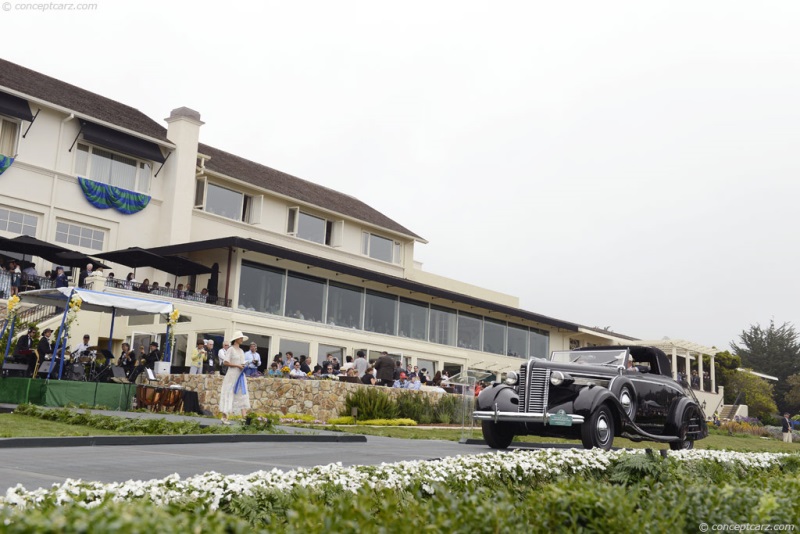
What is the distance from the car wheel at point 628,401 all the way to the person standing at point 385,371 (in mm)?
12591

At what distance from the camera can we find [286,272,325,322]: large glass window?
33156mm

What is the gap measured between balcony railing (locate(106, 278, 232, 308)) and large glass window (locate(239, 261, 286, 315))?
1008 millimetres

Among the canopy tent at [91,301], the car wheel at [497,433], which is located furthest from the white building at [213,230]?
the car wheel at [497,433]

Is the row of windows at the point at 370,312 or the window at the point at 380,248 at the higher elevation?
the window at the point at 380,248

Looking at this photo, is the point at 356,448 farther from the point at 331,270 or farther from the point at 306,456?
the point at 331,270

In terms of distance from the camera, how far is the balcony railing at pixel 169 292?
28.8 meters

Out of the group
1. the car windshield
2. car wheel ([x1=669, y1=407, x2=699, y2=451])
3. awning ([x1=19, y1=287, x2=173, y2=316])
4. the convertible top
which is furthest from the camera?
awning ([x1=19, y1=287, x2=173, y2=316])

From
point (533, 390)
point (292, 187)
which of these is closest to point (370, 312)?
point (292, 187)

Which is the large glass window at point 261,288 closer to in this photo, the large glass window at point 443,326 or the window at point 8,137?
the window at point 8,137

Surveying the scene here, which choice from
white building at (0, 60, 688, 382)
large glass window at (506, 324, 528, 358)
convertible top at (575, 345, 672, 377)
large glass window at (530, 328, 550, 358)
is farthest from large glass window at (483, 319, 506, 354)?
convertible top at (575, 345, 672, 377)

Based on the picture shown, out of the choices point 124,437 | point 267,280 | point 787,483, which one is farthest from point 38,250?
point 787,483

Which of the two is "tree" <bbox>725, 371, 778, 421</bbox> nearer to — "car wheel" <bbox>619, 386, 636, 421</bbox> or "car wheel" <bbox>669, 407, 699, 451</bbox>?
"car wheel" <bbox>669, 407, 699, 451</bbox>

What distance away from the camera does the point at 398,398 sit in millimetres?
22281

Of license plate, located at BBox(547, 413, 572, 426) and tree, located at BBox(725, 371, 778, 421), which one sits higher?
tree, located at BBox(725, 371, 778, 421)
